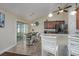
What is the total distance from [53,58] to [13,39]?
387cm

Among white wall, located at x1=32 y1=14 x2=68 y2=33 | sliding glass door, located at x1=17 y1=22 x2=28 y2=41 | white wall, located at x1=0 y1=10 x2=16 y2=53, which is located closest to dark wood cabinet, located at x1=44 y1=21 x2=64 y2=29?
white wall, located at x1=32 y1=14 x2=68 y2=33

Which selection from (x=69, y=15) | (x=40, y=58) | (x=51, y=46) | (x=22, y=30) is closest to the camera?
(x=40, y=58)

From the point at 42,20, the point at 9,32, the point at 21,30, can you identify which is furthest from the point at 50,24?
the point at 9,32

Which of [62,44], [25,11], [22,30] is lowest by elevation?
[62,44]

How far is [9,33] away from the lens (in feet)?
16.0

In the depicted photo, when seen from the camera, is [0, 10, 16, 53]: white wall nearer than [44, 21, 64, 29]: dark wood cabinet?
No

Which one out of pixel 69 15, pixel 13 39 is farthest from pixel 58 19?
pixel 13 39

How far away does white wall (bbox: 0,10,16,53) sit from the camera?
436cm

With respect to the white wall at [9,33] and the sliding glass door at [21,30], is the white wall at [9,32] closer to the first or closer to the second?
the white wall at [9,33]

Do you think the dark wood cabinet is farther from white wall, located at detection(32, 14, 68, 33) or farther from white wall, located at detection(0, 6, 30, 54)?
white wall, located at detection(0, 6, 30, 54)

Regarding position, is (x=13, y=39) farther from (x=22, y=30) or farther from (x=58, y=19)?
(x=58, y=19)

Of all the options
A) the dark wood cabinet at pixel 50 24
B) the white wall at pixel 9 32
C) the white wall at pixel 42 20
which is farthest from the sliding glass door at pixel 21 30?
the dark wood cabinet at pixel 50 24

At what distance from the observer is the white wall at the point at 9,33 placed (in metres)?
4.36

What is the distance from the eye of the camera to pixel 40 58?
101cm
